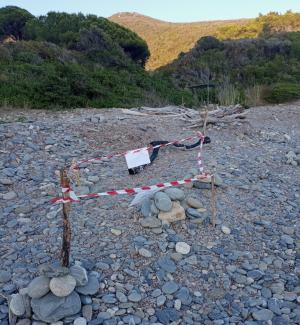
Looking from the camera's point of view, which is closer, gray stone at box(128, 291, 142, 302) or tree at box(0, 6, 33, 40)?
gray stone at box(128, 291, 142, 302)

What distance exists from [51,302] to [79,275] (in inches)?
10.8

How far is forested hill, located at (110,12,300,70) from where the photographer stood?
32.0 m

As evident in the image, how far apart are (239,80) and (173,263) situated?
50.5 feet

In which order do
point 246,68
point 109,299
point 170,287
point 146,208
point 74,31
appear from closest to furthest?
point 109,299 → point 170,287 → point 146,208 → point 246,68 → point 74,31

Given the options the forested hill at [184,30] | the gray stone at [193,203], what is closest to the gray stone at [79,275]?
the gray stone at [193,203]

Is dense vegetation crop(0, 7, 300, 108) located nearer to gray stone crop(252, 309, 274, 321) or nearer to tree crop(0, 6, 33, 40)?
tree crop(0, 6, 33, 40)

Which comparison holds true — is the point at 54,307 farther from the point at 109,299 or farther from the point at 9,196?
the point at 9,196

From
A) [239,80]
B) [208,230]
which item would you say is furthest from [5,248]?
[239,80]

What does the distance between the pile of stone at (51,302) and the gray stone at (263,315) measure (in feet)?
3.90

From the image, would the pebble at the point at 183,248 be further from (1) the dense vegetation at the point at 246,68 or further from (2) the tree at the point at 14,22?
(2) the tree at the point at 14,22

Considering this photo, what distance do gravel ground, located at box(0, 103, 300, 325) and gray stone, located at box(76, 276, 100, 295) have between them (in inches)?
2.1

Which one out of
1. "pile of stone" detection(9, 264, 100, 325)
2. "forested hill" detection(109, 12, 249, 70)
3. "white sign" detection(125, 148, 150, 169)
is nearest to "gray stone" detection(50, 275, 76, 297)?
"pile of stone" detection(9, 264, 100, 325)

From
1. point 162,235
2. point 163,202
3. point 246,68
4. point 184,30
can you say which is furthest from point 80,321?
point 184,30

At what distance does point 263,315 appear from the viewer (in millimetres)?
3041
